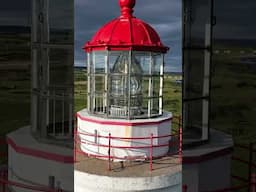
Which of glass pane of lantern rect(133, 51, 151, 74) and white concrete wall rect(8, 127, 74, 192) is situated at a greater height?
glass pane of lantern rect(133, 51, 151, 74)

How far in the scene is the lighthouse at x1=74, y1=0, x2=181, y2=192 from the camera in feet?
4.91

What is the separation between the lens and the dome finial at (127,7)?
1.20 m

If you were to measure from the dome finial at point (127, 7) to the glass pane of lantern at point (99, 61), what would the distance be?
1.24ft

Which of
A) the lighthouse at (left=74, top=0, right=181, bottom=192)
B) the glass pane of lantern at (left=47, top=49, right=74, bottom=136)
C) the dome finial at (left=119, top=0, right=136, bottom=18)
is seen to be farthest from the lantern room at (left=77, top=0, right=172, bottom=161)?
the dome finial at (left=119, top=0, right=136, bottom=18)

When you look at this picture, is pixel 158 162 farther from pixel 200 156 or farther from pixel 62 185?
pixel 62 185

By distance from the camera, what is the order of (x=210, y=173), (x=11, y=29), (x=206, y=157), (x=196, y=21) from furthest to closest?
(x=196, y=21) → (x=210, y=173) → (x=206, y=157) → (x=11, y=29)

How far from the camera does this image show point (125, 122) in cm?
167

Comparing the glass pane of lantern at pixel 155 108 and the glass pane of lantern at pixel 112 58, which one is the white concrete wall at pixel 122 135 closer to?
the glass pane of lantern at pixel 155 108

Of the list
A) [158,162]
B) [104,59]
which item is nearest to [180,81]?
[158,162]

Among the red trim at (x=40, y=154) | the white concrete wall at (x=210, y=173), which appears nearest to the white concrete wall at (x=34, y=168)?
the red trim at (x=40, y=154)

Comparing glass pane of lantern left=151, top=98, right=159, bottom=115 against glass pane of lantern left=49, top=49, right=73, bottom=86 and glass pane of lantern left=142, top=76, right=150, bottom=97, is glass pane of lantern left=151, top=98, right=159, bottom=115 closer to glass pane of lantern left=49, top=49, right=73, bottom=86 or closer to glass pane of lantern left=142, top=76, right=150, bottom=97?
glass pane of lantern left=142, top=76, right=150, bottom=97

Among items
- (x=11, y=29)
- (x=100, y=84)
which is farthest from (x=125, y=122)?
(x=11, y=29)

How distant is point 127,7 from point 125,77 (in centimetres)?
59

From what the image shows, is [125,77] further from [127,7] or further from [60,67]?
[127,7]
